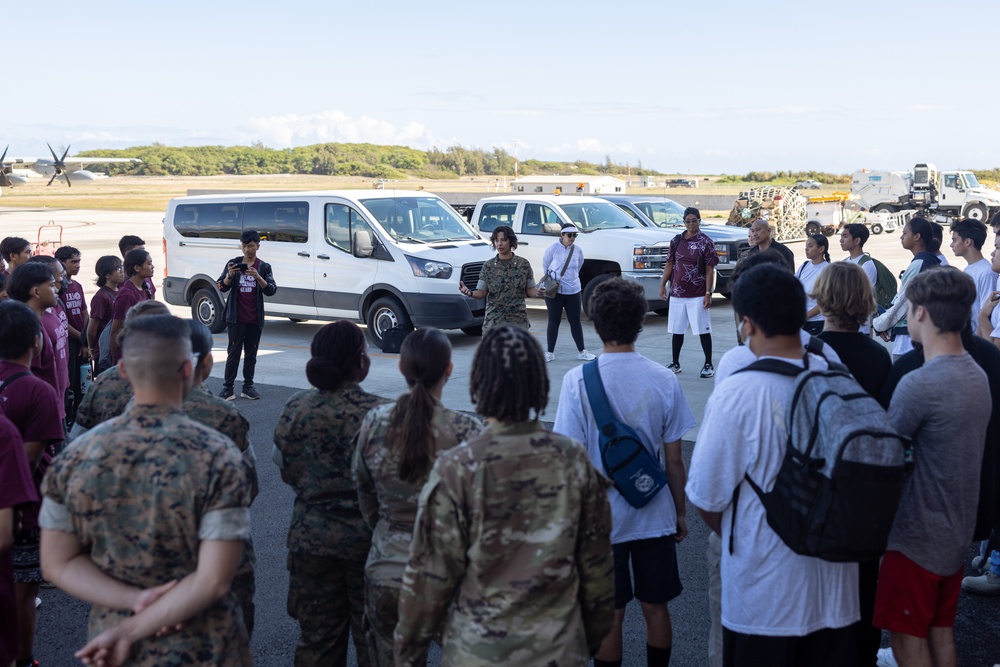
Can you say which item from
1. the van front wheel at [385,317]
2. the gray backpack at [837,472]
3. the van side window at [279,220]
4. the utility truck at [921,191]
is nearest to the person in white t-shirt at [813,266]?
the van front wheel at [385,317]

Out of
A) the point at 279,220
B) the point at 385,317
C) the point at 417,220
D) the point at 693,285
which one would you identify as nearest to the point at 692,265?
the point at 693,285

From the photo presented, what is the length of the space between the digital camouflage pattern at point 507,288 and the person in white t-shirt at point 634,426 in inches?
230

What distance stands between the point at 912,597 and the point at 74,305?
23.4 ft

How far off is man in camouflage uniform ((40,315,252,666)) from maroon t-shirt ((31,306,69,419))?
11.1ft

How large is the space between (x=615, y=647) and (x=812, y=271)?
5841 millimetres

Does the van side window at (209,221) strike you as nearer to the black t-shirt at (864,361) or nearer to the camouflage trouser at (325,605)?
the camouflage trouser at (325,605)

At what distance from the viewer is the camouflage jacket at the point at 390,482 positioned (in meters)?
3.04

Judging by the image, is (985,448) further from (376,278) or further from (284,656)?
(376,278)

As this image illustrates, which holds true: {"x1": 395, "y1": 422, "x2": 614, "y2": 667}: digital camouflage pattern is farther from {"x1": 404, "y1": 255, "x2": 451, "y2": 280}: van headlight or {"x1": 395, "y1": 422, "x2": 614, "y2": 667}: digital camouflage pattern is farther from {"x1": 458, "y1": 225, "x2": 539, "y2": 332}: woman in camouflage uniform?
{"x1": 404, "y1": 255, "x2": 451, "y2": 280}: van headlight

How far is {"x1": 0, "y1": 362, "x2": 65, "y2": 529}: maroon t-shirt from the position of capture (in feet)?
13.0

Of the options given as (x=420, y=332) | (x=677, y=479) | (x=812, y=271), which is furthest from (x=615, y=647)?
(x=812, y=271)

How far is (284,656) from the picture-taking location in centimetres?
447

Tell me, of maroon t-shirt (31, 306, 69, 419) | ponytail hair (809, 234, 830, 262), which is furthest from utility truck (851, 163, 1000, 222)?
maroon t-shirt (31, 306, 69, 419)

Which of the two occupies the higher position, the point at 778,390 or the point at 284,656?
the point at 778,390
